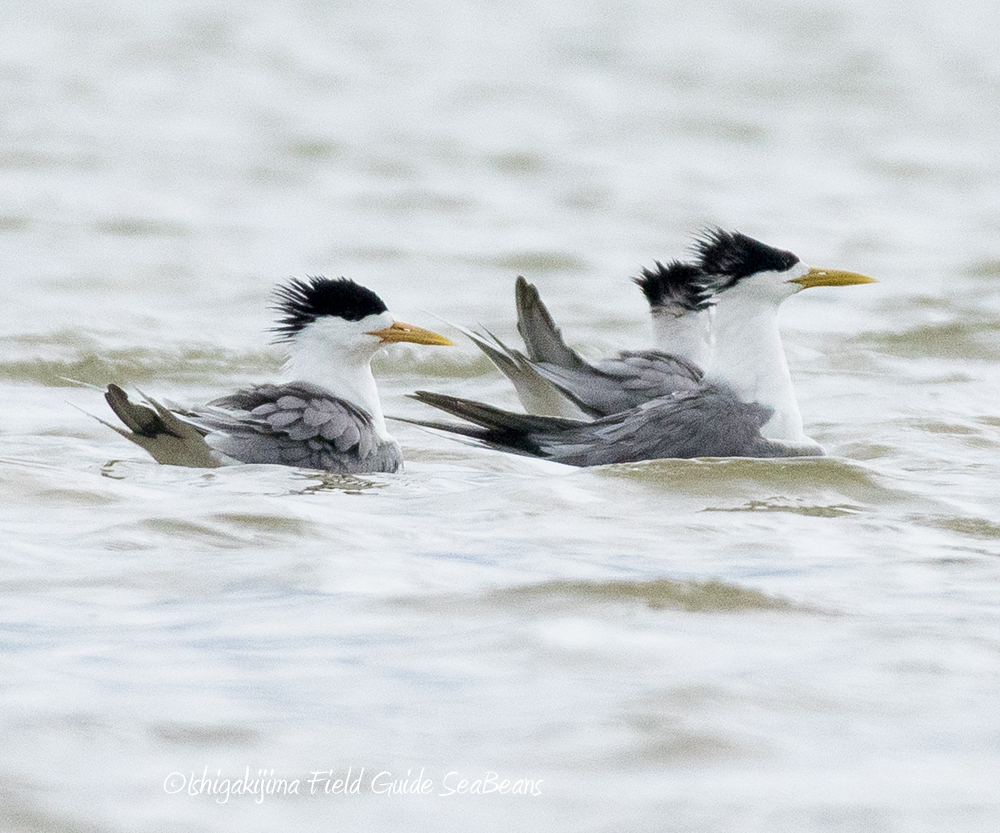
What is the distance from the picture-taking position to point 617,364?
364 inches

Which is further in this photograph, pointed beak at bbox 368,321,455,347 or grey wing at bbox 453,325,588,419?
grey wing at bbox 453,325,588,419

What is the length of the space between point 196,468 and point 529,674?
10.6ft

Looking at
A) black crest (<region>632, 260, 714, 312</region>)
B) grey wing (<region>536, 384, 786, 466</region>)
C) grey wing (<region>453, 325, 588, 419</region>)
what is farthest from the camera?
black crest (<region>632, 260, 714, 312</region>)

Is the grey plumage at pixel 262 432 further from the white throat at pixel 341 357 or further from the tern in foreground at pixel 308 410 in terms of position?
the white throat at pixel 341 357

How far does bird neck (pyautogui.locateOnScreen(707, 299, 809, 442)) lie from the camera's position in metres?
8.53

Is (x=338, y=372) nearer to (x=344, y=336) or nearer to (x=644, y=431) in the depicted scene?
(x=344, y=336)

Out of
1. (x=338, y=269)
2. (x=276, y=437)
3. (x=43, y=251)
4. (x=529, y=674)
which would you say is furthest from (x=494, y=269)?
(x=529, y=674)

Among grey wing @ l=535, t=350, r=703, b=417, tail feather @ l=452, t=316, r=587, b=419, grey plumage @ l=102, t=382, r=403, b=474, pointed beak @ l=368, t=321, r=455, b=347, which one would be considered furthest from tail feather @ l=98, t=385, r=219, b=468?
grey wing @ l=535, t=350, r=703, b=417

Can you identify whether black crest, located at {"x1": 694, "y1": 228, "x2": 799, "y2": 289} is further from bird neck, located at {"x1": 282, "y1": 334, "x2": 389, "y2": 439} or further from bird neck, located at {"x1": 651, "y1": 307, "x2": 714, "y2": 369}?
bird neck, located at {"x1": 282, "y1": 334, "x2": 389, "y2": 439}

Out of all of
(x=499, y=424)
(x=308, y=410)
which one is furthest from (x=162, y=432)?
(x=499, y=424)

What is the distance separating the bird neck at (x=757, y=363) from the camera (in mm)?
8531

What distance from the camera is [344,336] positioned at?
28.3 ft

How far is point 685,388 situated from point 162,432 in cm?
262

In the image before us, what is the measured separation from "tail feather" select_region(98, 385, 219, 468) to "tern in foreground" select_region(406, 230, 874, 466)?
1.16 metres
